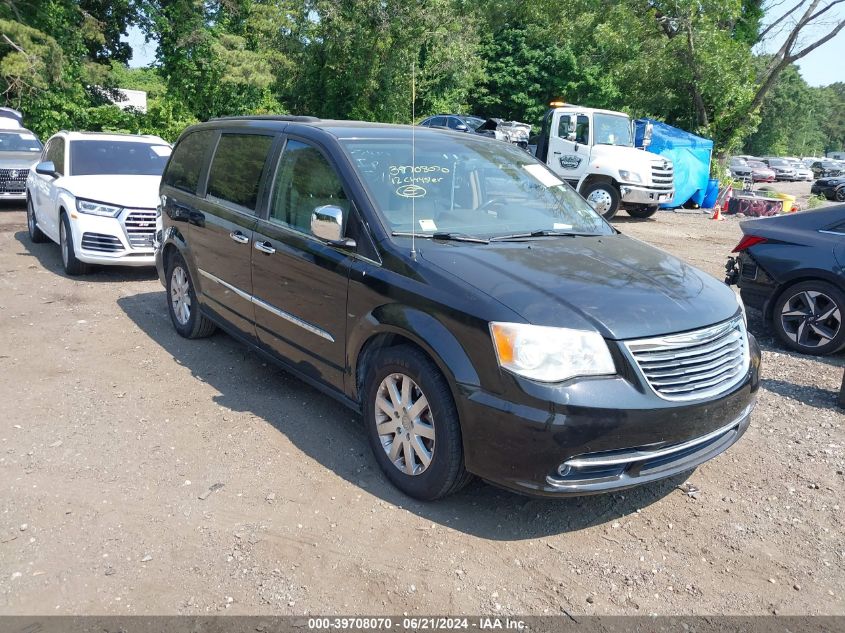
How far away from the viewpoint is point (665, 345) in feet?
10.8

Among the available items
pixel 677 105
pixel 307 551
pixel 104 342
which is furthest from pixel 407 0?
pixel 307 551

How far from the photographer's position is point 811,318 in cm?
643

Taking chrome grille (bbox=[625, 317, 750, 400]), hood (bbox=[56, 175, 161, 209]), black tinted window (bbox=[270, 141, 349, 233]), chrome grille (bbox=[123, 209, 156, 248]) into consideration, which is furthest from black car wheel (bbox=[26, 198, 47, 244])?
→ chrome grille (bbox=[625, 317, 750, 400])

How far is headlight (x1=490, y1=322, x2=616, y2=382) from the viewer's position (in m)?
3.16

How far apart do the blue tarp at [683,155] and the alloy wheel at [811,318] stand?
12798 mm

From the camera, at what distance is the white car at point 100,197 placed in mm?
8203

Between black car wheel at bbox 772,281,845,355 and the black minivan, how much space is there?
2.73 meters

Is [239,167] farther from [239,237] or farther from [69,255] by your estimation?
[69,255]

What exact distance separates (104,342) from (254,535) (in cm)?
356

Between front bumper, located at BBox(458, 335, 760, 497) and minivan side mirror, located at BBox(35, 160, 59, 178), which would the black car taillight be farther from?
minivan side mirror, located at BBox(35, 160, 59, 178)

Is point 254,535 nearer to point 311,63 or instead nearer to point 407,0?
point 407,0

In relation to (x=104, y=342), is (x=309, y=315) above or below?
above

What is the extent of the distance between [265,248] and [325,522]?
1942 millimetres

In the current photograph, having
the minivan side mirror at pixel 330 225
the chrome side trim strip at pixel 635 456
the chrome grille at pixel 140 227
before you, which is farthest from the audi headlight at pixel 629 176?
the chrome side trim strip at pixel 635 456
